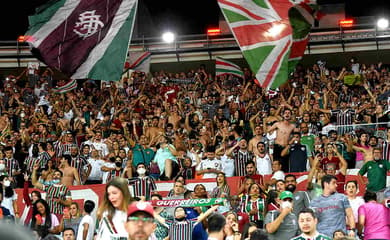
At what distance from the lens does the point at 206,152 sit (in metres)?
15.0

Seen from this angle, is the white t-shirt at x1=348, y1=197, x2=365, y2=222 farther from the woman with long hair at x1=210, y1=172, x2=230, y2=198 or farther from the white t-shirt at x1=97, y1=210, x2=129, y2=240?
the white t-shirt at x1=97, y1=210, x2=129, y2=240

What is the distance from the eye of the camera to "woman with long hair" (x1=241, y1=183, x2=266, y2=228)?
11047 mm

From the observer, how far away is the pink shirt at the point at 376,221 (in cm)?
931

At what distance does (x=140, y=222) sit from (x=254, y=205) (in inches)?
291

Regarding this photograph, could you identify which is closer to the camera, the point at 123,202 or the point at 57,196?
the point at 123,202

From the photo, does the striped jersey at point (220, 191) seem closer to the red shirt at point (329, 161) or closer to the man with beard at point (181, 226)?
→ the red shirt at point (329, 161)

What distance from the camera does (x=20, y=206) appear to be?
13945 millimetres

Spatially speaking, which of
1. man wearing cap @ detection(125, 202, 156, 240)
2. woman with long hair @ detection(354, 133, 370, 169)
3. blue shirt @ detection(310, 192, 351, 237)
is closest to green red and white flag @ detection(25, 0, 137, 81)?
blue shirt @ detection(310, 192, 351, 237)

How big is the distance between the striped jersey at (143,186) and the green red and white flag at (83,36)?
6.04 feet

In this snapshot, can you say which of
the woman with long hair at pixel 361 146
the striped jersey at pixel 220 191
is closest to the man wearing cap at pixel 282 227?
the striped jersey at pixel 220 191

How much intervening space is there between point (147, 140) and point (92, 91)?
8143 mm

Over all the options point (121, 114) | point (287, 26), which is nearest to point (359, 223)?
point (287, 26)

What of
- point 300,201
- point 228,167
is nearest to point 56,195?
point 228,167

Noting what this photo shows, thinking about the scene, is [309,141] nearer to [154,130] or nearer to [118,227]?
[154,130]
